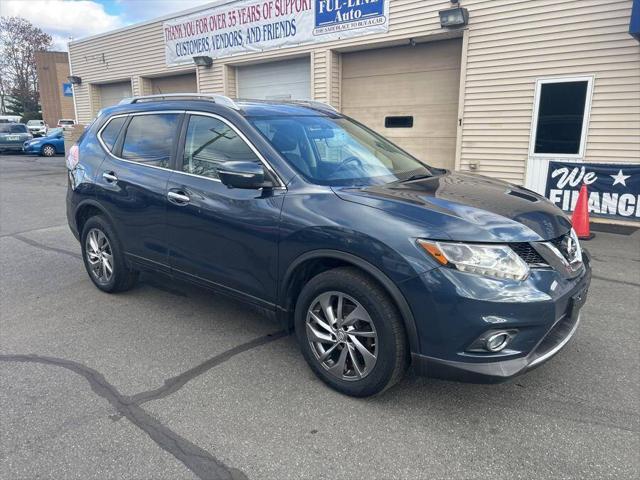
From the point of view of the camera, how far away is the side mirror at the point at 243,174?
3074mm

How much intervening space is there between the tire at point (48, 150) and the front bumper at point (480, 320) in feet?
87.4

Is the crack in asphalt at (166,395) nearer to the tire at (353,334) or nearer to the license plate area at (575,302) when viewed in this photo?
the tire at (353,334)

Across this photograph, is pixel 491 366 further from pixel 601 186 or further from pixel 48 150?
pixel 48 150

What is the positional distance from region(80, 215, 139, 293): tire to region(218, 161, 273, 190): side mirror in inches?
72.8

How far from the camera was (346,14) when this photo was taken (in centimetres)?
1043

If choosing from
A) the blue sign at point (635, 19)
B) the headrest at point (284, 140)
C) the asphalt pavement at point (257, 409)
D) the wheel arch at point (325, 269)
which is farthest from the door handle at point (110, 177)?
the blue sign at point (635, 19)

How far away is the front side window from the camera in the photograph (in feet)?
26.8

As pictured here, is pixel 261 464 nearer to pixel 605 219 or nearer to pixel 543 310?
pixel 543 310

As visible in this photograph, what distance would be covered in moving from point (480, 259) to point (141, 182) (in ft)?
9.20

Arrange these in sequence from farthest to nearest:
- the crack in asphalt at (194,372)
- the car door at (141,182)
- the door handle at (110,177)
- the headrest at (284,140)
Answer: the door handle at (110,177) < the car door at (141,182) < the headrest at (284,140) < the crack in asphalt at (194,372)

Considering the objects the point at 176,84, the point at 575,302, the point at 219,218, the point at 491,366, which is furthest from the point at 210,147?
the point at 176,84

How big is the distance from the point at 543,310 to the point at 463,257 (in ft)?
1.61

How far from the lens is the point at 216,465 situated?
2400mm

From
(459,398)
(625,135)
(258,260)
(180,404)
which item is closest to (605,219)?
(625,135)
